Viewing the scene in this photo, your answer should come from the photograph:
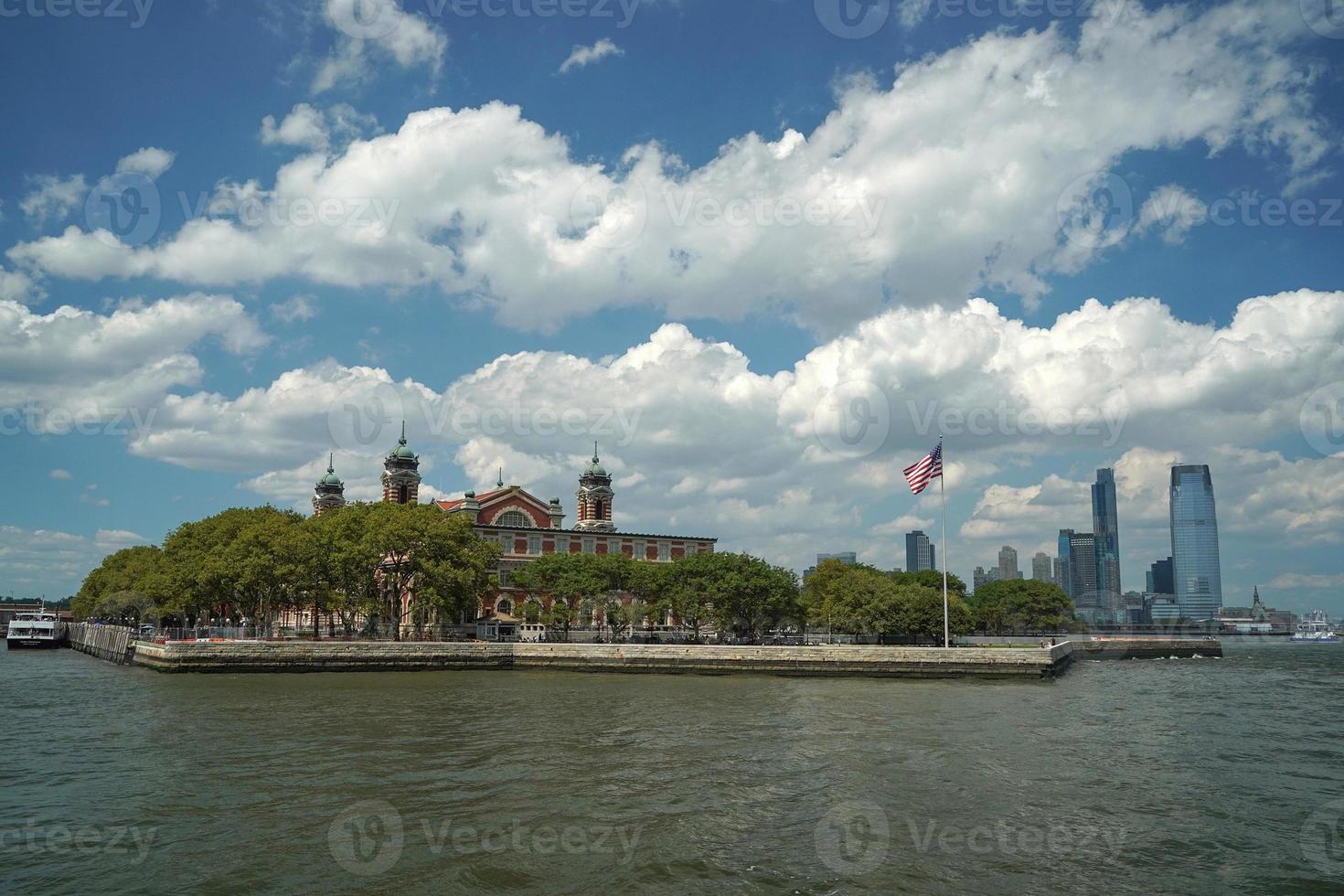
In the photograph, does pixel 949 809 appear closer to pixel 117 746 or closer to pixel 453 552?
pixel 117 746

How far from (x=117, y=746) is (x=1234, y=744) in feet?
134

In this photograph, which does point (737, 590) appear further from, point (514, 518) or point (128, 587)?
point (128, 587)

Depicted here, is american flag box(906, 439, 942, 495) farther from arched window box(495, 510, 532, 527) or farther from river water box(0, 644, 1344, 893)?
arched window box(495, 510, 532, 527)

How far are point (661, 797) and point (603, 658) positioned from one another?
4863 cm

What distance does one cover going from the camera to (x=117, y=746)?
32250 mm

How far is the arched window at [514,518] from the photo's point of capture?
111 metres

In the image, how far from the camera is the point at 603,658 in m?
72.4

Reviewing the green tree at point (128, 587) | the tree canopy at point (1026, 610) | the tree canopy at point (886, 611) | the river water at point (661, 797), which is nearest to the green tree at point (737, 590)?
the tree canopy at point (886, 611)

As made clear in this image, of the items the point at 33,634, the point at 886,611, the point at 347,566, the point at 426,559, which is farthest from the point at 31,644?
the point at 886,611

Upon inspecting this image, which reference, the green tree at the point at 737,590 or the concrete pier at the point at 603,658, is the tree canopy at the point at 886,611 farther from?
the concrete pier at the point at 603,658

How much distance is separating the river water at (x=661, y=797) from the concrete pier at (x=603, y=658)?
1904 centimetres

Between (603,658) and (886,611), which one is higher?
(886,611)

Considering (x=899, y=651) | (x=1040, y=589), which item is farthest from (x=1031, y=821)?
(x=1040, y=589)

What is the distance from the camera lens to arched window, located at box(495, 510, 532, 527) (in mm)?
110875
